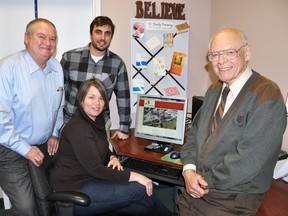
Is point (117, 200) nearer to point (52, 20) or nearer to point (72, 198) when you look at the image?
point (72, 198)

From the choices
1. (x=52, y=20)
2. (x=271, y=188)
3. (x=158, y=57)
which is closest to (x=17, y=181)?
(x=271, y=188)

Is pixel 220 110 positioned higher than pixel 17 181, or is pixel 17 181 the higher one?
pixel 220 110

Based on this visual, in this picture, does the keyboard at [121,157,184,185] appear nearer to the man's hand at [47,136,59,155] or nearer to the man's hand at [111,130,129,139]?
the man's hand at [111,130,129,139]

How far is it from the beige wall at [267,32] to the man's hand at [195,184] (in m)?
0.85

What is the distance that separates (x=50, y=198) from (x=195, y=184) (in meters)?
0.78

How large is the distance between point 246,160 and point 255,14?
1.45 m

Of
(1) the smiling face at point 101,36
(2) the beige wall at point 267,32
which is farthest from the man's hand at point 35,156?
(2) the beige wall at point 267,32

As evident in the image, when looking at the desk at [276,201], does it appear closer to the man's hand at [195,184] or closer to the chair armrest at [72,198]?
the man's hand at [195,184]

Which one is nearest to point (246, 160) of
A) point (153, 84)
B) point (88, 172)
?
point (88, 172)

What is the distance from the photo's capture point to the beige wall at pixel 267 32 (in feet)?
6.38

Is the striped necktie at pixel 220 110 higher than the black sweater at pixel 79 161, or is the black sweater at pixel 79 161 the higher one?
the striped necktie at pixel 220 110

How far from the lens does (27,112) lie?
179 cm

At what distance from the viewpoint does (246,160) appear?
4.20 ft

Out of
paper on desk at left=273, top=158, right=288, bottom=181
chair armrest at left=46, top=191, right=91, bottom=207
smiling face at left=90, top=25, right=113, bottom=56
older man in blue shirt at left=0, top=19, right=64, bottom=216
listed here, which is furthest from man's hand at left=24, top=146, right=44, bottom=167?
paper on desk at left=273, top=158, right=288, bottom=181
